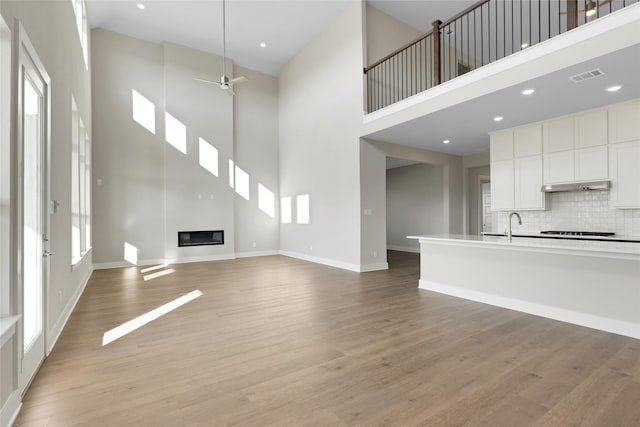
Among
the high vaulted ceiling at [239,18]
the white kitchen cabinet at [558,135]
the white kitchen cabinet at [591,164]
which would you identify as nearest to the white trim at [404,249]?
the white kitchen cabinet at [558,135]

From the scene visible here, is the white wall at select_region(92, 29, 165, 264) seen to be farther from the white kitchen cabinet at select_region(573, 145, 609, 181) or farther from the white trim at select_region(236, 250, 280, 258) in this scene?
the white kitchen cabinet at select_region(573, 145, 609, 181)

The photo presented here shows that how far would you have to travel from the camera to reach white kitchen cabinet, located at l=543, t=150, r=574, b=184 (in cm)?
492

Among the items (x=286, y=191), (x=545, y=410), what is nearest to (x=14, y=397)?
(x=545, y=410)

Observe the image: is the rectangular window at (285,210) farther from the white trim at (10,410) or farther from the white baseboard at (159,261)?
the white trim at (10,410)

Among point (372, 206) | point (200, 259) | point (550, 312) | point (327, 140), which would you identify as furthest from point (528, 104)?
point (200, 259)

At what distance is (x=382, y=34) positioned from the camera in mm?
6703

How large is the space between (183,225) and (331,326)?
5.90 meters

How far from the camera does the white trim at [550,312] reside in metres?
2.97

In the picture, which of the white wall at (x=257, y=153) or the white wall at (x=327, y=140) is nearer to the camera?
the white wall at (x=327, y=140)

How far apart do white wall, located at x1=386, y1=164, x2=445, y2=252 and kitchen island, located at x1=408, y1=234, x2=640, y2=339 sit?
4.50 meters

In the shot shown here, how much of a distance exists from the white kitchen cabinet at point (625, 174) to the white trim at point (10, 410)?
6830 millimetres

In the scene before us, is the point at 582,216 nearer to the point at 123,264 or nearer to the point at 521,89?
the point at 521,89

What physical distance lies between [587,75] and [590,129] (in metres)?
1.69

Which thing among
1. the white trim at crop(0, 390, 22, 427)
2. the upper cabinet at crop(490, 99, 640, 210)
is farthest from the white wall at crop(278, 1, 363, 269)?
the white trim at crop(0, 390, 22, 427)
